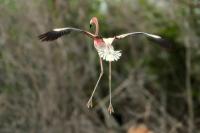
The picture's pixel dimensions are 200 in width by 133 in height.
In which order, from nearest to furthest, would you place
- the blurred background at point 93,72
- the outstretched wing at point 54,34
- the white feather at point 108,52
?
1. the white feather at point 108,52
2. the outstretched wing at point 54,34
3. the blurred background at point 93,72

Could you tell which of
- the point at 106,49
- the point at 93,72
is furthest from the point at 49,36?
the point at 93,72

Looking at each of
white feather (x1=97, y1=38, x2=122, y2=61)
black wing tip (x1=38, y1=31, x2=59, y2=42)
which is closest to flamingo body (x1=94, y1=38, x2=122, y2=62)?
white feather (x1=97, y1=38, x2=122, y2=61)

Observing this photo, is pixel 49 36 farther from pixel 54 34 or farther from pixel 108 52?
pixel 108 52

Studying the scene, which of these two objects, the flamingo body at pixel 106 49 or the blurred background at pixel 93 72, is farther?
the blurred background at pixel 93 72

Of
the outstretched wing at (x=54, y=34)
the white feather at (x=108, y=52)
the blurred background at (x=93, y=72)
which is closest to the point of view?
the white feather at (x=108, y=52)

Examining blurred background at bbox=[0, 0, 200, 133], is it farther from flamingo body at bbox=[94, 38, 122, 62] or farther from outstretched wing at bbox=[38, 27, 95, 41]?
flamingo body at bbox=[94, 38, 122, 62]

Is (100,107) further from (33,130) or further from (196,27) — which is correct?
(196,27)

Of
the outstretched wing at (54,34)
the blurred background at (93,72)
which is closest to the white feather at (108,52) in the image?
the outstretched wing at (54,34)

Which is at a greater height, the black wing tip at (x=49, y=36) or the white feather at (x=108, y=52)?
the black wing tip at (x=49, y=36)

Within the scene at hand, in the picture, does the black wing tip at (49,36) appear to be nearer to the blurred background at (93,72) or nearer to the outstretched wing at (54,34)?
the outstretched wing at (54,34)
